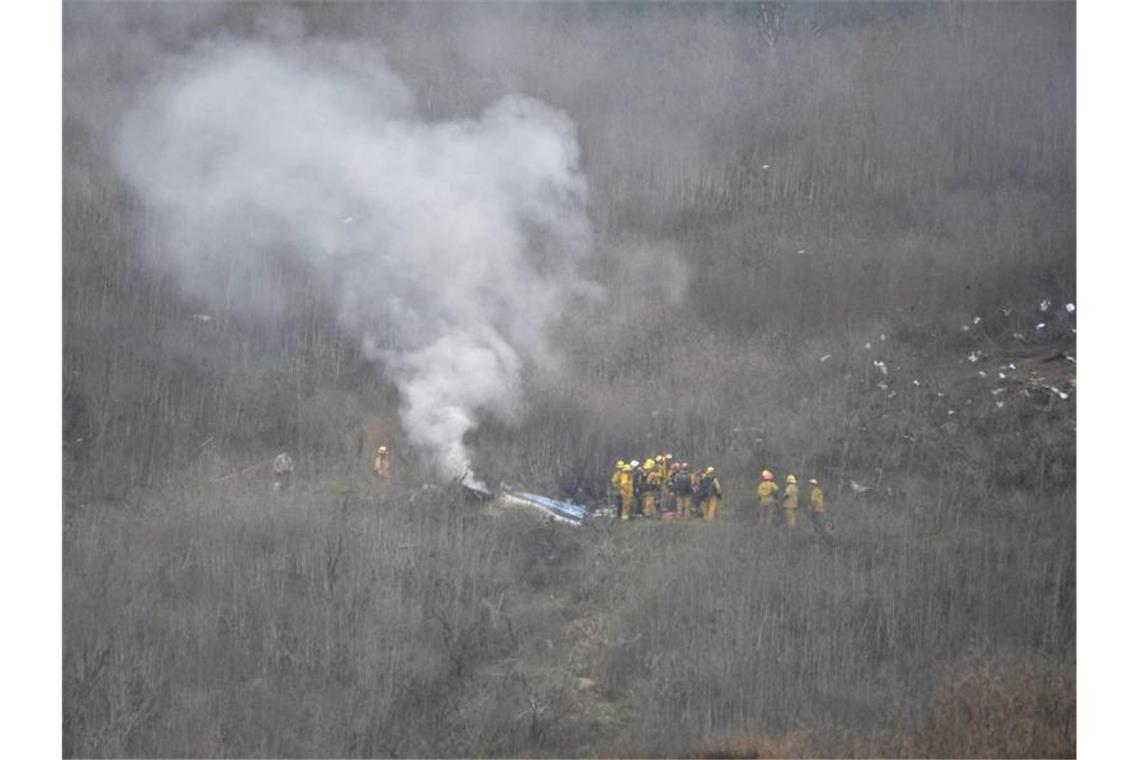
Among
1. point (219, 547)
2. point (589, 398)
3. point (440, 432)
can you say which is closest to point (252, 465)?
point (219, 547)

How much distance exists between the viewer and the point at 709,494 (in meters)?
6.16

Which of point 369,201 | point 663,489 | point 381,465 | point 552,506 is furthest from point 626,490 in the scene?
point 369,201

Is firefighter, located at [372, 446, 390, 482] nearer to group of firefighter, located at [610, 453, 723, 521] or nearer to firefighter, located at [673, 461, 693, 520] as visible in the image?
group of firefighter, located at [610, 453, 723, 521]

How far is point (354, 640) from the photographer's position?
595 centimetres

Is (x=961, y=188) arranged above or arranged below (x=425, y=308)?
above

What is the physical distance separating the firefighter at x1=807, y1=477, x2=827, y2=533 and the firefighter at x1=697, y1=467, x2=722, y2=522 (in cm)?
40

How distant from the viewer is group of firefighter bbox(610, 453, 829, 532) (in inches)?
241

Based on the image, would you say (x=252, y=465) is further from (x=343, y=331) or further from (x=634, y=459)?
(x=634, y=459)

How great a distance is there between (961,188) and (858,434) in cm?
122

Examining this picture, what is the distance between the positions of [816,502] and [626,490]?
2.74 feet

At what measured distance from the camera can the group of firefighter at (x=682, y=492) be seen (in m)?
6.13

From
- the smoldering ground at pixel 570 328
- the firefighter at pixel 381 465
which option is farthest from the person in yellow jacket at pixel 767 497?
the firefighter at pixel 381 465

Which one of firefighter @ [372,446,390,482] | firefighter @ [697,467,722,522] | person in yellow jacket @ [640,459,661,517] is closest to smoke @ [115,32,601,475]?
firefighter @ [372,446,390,482]

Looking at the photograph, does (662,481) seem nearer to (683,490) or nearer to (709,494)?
(683,490)
